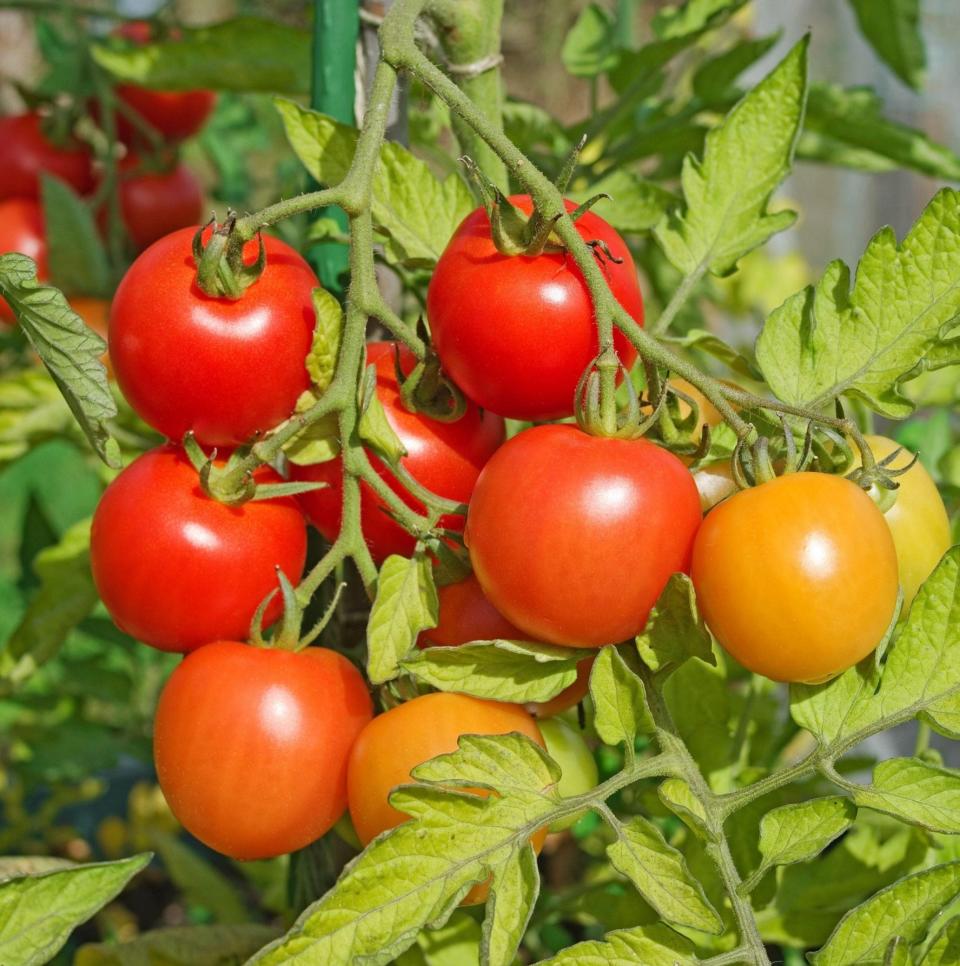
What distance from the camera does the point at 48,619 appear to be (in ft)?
2.80

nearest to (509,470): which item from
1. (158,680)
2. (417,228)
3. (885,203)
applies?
(417,228)

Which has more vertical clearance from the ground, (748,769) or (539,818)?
(539,818)

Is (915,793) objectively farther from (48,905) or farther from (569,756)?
(48,905)

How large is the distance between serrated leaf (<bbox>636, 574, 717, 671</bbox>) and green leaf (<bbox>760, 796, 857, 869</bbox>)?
0.25 feet

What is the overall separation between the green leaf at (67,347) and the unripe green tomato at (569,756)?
26 centimetres

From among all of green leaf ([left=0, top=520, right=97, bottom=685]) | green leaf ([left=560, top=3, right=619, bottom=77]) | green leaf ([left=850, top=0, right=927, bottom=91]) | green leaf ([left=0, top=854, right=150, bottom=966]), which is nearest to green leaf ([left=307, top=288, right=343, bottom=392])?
green leaf ([left=0, top=854, right=150, bottom=966])

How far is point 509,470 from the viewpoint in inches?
19.9

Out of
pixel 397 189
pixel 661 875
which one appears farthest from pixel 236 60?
pixel 661 875

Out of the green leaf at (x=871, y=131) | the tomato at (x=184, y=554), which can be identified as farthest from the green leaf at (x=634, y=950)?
the green leaf at (x=871, y=131)

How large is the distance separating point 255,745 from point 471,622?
0.11m

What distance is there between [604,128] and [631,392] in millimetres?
510

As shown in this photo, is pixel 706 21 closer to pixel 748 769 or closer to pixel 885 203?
pixel 748 769

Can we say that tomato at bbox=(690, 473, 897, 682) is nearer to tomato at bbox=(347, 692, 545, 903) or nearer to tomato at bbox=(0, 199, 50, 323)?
tomato at bbox=(347, 692, 545, 903)

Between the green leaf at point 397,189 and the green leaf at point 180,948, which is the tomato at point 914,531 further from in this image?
the green leaf at point 180,948
